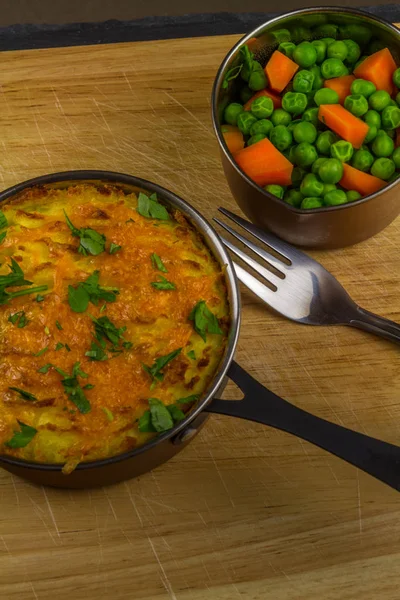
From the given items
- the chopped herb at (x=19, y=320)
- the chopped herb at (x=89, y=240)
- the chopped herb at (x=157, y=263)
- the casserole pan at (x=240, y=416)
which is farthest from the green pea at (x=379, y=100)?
the chopped herb at (x=19, y=320)

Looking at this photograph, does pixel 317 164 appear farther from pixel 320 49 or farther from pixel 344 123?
pixel 320 49

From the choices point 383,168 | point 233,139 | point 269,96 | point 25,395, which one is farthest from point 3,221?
point 383,168

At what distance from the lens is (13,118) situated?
3.57m

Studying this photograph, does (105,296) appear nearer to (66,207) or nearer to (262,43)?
(66,207)

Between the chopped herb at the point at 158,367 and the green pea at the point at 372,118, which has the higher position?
the green pea at the point at 372,118

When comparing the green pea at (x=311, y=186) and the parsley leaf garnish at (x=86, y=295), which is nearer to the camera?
the parsley leaf garnish at (x=86, y=295)

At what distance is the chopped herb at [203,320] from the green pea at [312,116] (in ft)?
3.22

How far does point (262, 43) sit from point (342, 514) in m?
1.95

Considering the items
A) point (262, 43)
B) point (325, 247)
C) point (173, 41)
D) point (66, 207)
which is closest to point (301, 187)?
point (325, 247)

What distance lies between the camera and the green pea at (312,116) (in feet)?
10.2

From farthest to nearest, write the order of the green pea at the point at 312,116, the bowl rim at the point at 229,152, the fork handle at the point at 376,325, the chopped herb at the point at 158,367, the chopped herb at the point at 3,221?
the green pea at the point at 312,116, the fork handle at the point at 376,325, the bowl rim at the point at 229,152, the chopped herb at the point at 3,221, the chopped herb at the point at 158,367

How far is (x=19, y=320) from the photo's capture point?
8.34ft

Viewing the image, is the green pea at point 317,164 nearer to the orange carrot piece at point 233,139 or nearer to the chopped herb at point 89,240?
the orange carrot piece at point 233,139

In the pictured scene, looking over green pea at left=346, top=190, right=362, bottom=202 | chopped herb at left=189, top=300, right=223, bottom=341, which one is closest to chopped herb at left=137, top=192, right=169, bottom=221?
chopped herb at left=189, top=300, right=223, bottom=341
